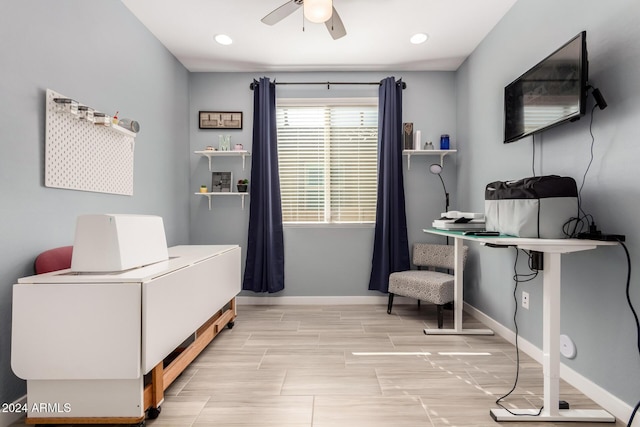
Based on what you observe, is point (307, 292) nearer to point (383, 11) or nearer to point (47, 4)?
point (383, 11)

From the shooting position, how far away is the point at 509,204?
184 centimetres

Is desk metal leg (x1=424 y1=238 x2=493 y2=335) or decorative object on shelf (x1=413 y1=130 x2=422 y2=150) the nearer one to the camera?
desk metal leg (x1=424 y1=238 x2=493 y2=335)

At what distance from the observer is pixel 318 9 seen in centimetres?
190

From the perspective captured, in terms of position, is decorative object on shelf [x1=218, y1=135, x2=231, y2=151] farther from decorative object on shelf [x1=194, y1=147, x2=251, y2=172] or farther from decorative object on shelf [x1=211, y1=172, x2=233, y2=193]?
decorative object on shelf [x1=211, y1=172, x2=233, y2=193]

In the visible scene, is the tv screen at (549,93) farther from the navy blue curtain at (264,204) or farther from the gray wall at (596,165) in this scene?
the navy blue curtain at (264,204)

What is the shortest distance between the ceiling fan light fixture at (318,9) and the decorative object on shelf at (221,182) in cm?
201

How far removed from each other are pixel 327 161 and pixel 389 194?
0.78m

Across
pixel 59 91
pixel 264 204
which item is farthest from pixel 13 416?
pixel 264 204

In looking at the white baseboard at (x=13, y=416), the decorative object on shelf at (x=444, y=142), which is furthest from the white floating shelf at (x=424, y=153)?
the white baseboard at (x=13, y=416)

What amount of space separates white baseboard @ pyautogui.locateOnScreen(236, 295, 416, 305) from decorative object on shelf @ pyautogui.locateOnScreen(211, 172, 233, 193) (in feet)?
3.96

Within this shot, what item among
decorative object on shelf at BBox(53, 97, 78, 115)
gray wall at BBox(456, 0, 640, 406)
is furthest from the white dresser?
gray wall at BBox(456, 0, 640, 406)

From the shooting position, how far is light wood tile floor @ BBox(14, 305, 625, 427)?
1615 mm

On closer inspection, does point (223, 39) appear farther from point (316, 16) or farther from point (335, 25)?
point (316, 16)

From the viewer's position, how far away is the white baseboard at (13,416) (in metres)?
1.52
